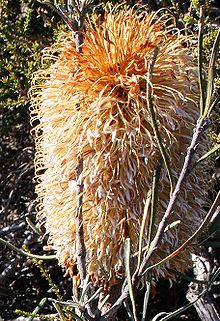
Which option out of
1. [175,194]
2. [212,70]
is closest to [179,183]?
[175,194]

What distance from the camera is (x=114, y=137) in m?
1.05

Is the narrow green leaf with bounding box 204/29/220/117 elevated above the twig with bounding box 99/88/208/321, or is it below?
above

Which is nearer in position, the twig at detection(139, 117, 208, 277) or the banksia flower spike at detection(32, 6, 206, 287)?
the twig at detection(139, 117, 208, 277)

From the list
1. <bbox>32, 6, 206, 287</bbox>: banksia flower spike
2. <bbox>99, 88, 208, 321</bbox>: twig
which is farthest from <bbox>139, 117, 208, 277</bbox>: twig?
<bbox>32, 6, 206, 287</bbox>: banksia flower spike

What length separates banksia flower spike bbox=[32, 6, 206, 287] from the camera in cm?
107

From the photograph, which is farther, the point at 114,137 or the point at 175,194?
the point at 114,137

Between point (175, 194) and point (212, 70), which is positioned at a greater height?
point (212, 70)

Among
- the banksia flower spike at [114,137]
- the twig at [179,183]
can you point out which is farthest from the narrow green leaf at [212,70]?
the banksia flower spike at [114,137]

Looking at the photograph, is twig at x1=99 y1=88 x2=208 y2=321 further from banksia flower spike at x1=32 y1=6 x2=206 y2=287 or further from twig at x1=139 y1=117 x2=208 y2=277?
banksia flower spike at x1=32 y1=6 x2=206 y2=287

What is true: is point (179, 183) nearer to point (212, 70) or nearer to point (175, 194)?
point (175, 194)

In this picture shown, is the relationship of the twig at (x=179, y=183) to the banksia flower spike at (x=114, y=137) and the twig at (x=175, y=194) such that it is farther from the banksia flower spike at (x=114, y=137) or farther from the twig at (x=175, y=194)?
the banksia flower spike at (x=114, y=137)

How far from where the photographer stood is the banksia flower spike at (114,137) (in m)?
1.07

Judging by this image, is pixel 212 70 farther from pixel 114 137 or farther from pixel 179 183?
pixel 114 137

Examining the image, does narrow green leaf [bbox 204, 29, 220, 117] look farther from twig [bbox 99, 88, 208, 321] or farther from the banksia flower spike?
the banksia flower spike
